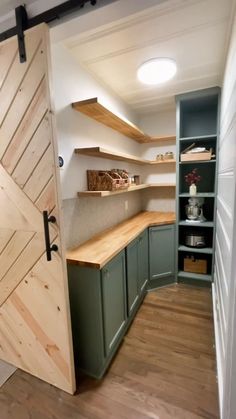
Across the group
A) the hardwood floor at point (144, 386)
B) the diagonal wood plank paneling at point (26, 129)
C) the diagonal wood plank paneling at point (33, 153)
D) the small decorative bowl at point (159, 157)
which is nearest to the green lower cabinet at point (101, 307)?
the hardwood floor at point (144, 386)

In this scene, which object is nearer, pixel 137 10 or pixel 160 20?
pixel 137 10

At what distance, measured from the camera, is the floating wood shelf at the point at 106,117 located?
174 cm

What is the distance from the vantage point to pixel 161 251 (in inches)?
112

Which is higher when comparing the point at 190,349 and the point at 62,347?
the point at 62,347

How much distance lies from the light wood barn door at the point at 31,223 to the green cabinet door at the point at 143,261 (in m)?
1.19

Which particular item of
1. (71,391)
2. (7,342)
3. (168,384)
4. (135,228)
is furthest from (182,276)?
(7,342)

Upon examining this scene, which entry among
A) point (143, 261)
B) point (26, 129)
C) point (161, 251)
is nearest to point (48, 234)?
point (26, 129)

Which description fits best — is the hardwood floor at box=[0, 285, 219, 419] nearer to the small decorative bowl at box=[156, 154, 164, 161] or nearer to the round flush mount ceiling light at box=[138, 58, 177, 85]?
the small decorative bowl at box=[156, 154, 164, 161]

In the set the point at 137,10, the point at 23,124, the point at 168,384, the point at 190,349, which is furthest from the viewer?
the point at 190,349

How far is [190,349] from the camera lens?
185cm

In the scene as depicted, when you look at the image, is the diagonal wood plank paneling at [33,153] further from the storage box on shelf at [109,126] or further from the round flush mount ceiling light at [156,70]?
the round flush mount ceiling light at [156,70]

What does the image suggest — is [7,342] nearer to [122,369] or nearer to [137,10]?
[122,369]

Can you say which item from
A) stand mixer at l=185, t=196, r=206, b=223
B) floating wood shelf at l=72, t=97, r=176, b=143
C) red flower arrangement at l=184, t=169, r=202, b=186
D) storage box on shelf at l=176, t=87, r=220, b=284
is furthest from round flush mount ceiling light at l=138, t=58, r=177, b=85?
stand mixer at l=185, t=196, r=206, b=223

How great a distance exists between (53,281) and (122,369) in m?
0.99
